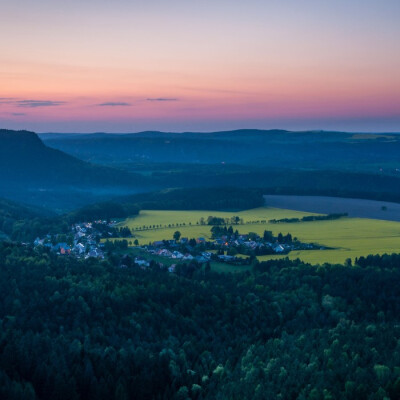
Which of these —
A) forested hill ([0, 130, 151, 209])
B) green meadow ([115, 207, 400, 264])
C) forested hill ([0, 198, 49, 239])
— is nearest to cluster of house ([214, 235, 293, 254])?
green meadow ([115, 207, 400, 264])

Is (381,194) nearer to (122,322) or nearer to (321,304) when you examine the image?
(321,304)

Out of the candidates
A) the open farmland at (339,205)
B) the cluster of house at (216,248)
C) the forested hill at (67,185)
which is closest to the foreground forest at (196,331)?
Answer: the cluster of house at (216,248)

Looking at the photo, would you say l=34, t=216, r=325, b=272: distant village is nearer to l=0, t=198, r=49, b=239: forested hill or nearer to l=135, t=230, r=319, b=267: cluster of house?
l=135, t=230, r=319, b=267: cluster of house

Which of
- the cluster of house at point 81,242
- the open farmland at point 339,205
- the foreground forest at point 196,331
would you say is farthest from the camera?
the open farmland at point 339,205

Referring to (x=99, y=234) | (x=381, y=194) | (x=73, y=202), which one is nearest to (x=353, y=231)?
A: (x=99, y=234)

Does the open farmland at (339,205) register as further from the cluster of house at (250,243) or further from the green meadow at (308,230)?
the cluster of house at (250,243)

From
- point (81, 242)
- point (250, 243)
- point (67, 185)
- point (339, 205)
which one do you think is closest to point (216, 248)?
point (250, 243)
